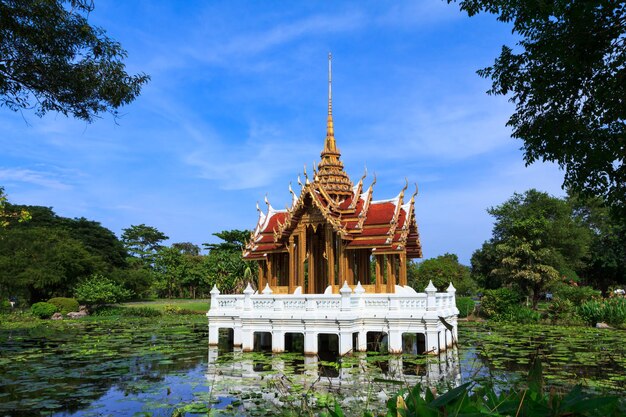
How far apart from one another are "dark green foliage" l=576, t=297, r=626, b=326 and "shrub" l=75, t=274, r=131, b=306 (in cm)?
3245

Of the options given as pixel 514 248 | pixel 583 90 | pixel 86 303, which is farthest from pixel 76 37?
pixel 86 303

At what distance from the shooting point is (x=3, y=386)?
10781mm

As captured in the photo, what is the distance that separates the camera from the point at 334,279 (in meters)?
17.8

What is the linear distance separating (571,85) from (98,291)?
36.8 m

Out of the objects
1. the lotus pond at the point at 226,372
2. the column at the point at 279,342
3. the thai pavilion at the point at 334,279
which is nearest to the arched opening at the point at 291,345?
the thai pavilion at the point at 334,279

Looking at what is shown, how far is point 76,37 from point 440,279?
40.8m

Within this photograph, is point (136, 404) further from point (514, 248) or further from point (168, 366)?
point (514, 248)

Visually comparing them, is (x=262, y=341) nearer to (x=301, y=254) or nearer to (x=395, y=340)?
(x=301, y=254)

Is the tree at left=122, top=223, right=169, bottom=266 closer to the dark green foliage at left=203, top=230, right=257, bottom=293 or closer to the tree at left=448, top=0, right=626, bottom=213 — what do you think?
the dark green foliage at left=203, top=230, right=257, bottom=293

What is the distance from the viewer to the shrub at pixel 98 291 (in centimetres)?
3694

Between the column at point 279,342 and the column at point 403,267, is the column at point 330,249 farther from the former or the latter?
the column at point 279,342

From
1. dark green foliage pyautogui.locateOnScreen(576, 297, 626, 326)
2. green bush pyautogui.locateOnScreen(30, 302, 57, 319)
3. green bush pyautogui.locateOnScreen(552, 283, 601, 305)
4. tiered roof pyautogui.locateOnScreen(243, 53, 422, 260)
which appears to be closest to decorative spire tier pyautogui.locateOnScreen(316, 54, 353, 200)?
tiered roof pyautogui.locateOnScreen(243, 53, 422, 260)

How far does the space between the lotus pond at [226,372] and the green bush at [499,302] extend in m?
6.07

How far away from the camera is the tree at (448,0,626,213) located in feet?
24.6
